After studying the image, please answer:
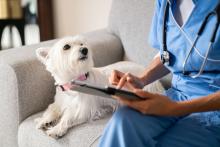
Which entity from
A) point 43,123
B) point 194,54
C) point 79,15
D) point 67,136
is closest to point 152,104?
point 194,54

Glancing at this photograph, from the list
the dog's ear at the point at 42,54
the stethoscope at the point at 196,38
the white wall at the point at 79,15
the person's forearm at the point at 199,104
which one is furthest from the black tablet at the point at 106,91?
the white wall at the point at 79,15

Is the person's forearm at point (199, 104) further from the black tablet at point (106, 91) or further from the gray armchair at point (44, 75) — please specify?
the gray armchair at point (44, 75)

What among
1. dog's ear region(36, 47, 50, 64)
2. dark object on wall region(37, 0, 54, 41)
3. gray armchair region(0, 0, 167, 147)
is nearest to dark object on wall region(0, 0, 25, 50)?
dark object on wall region(37, 0, 54, 41)

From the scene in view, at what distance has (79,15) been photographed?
243 centimetres

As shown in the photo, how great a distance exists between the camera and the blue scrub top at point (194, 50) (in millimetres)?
1052

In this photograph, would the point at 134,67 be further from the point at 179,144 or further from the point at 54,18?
the point at 54,18

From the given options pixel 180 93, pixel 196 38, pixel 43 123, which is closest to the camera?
pixel 196 38

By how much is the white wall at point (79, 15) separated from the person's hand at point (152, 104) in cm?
135

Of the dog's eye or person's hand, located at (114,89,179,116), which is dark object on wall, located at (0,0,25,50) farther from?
person's hand, located at (114,89,179,116)

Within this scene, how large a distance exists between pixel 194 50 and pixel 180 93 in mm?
→ 186

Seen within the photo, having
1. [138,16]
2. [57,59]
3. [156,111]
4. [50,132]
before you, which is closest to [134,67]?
[138,16]

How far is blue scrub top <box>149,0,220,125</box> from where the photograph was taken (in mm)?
1053

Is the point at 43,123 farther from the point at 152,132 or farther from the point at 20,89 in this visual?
the point at 152,132

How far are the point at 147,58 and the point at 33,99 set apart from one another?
60cm
